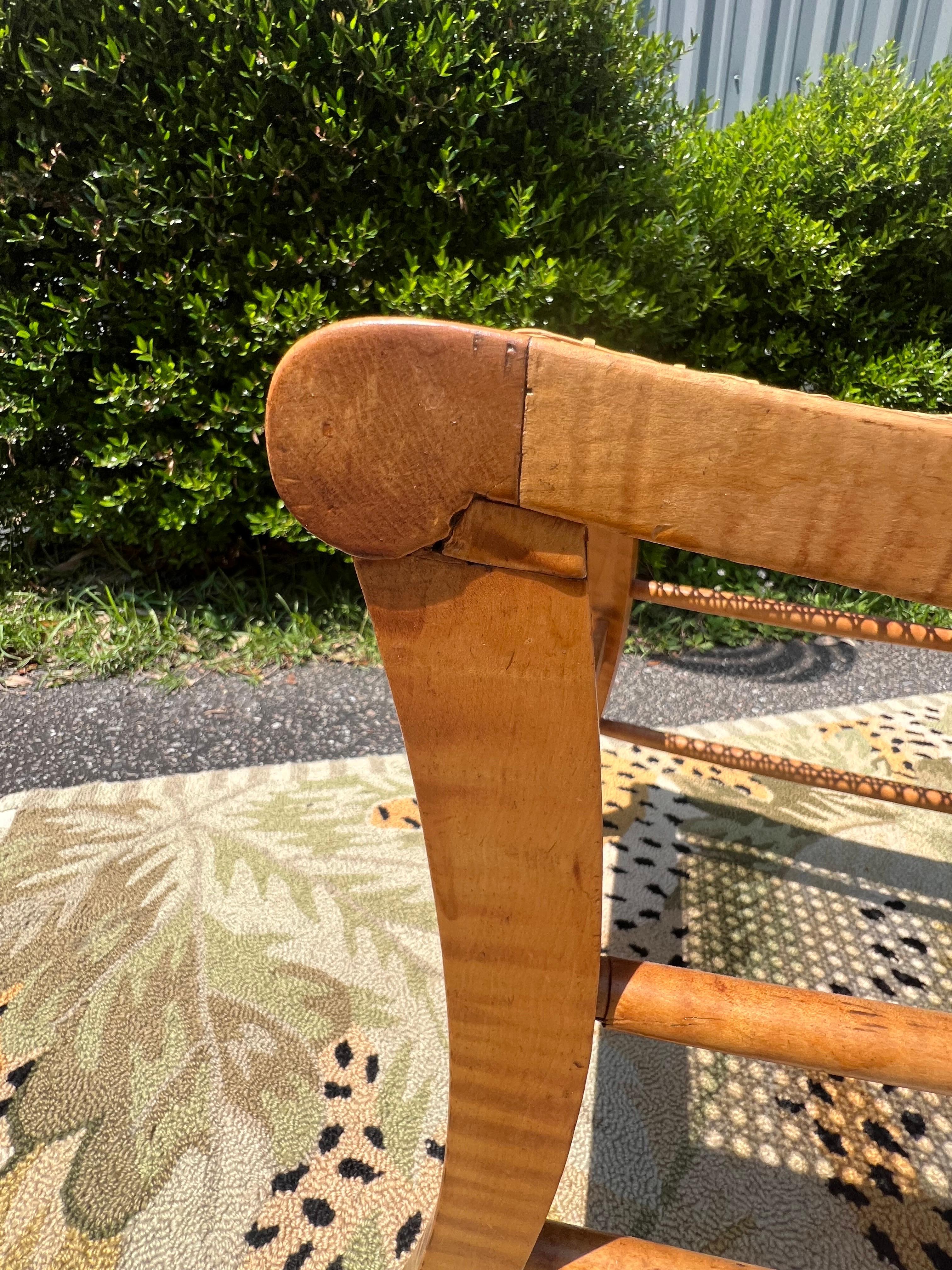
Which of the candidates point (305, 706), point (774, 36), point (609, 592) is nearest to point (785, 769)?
point (609, 592)

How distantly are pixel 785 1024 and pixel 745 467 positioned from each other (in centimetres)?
37

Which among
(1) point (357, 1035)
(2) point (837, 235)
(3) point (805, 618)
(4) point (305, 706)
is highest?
(2) point (837, 235)

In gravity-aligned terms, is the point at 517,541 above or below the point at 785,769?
above

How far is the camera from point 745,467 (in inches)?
9.9

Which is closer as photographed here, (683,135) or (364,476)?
(364,476)

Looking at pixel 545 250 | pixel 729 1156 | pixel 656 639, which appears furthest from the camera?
pixel 656 639

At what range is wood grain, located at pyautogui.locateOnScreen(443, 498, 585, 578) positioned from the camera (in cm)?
29

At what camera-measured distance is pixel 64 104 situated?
173cm

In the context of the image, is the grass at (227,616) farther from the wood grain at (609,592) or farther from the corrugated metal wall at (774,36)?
the corrugated metal wall at (774,36)

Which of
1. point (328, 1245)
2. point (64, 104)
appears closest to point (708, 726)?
point (328, 1245)

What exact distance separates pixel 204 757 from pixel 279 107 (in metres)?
1.63

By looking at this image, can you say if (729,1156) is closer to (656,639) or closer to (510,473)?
(510,473)

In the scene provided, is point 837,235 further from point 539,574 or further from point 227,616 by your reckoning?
point 539,574

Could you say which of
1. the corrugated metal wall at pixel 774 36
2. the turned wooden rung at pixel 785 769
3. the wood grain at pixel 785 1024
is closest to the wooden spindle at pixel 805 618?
the turned wooden rung at pixel 785 769
